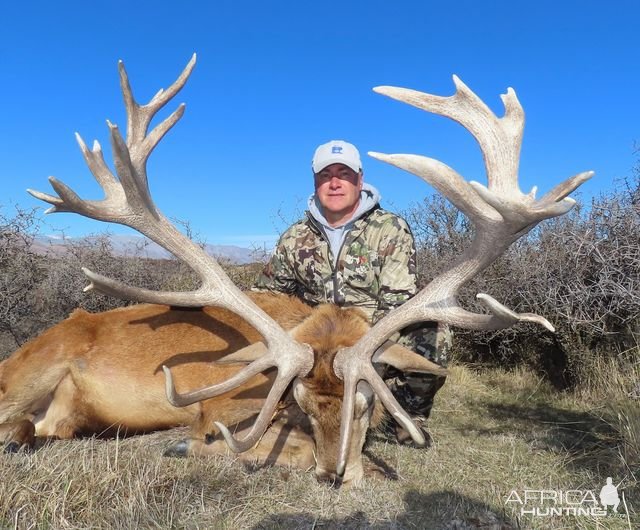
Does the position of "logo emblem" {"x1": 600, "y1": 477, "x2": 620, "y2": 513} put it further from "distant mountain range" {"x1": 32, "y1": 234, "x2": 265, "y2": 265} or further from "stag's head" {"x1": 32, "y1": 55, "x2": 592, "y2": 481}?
"distant mountain range" {"x1": 32, "y1": 234, "x2": 265, "y2": 265}

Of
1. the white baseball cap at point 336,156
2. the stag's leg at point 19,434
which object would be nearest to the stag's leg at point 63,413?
the stag's leg at point 19,434

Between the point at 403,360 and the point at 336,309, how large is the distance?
0.74m

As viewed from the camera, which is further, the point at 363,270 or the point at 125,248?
the point at 125,248

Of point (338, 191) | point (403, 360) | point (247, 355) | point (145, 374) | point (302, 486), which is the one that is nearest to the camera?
point (302, 486)

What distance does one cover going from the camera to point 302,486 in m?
3.40

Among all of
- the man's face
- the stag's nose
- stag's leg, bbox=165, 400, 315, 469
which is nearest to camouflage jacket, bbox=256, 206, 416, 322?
the man's face

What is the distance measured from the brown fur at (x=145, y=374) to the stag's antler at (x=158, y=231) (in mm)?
314

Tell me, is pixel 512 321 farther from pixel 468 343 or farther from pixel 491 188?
pixel 468 343

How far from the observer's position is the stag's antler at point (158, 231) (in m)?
3.60

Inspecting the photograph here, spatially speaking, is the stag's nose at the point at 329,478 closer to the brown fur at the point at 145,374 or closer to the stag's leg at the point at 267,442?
the stag's leg at the point at 267,442

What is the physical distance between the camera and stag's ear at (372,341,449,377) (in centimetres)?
370

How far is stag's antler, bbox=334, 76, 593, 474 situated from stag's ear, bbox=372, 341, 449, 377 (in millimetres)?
160

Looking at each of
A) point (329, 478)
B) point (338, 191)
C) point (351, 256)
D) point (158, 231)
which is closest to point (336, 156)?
point (338, 191)

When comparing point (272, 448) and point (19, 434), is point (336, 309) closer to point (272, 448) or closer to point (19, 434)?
point (272, 448)
